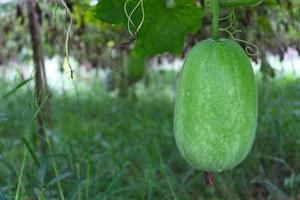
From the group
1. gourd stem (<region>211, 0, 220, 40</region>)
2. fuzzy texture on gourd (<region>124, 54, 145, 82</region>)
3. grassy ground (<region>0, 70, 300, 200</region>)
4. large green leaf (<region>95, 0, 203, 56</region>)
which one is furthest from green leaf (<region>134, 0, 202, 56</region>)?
fuzzy texture on gourd (<region>124, 54, 145, 82</region>)

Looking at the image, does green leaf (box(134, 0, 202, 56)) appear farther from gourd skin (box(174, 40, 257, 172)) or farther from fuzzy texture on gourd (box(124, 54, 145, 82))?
fuzzy texture on gourd (box(124, 54, 145, 82))

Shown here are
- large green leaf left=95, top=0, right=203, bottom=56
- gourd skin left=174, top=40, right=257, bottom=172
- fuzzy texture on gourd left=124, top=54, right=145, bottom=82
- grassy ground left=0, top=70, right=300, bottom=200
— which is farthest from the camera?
fuzzy texture on gourd left=124, top=54, right=145, bottom=82

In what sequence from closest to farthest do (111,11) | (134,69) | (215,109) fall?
(215,109)
(111,11)
(134,69)

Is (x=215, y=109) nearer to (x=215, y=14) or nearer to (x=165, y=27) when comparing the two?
(x=215, y=14)

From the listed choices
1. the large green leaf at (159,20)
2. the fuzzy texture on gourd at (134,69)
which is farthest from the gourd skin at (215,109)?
the fuzzy texture on gourd at (134,69)

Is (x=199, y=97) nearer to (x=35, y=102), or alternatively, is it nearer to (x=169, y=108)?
(x=35, y=102)

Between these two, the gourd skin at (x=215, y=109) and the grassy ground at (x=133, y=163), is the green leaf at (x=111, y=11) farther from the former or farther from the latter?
the gourd skin at (x=215, y=109)

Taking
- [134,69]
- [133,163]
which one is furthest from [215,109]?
[134,69]
